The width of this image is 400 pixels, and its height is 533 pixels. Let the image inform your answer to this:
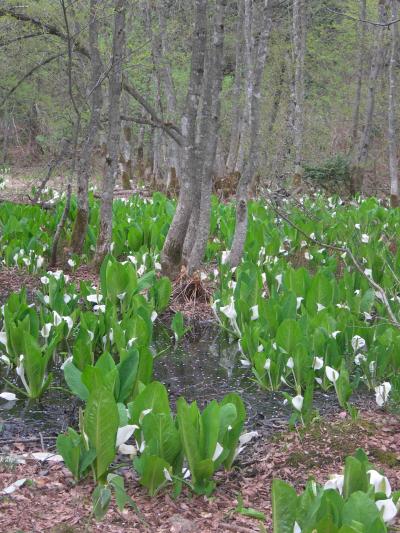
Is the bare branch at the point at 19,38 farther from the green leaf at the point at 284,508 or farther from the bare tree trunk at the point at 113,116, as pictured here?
the green leaf at the point at 284,508

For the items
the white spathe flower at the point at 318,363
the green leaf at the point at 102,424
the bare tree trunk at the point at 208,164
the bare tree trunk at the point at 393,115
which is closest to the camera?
the green leaf at the point at 102,424

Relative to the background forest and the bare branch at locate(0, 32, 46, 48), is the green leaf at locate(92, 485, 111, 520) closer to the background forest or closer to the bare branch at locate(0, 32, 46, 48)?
the bare branch at locate(0, 32, 46, 48)

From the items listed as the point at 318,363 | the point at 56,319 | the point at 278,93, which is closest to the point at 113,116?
the point at 56,319

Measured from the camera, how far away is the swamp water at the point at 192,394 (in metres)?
3.75

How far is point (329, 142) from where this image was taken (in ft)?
64.7

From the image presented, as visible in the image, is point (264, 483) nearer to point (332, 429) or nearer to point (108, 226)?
point (332, 429)

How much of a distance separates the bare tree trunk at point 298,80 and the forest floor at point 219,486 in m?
10.2

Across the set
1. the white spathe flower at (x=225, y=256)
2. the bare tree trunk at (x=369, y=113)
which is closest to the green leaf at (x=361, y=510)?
→ the white spathe flower at (x=225, y=256)

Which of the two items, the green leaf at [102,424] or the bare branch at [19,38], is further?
the bare branch at [19,38]

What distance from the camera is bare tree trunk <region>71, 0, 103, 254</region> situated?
7.23 m

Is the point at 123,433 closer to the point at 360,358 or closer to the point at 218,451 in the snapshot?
the point at 218,451

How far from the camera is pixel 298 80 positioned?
14.7 meters

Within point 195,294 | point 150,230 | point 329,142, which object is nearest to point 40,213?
point 150,230

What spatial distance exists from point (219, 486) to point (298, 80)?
499 inches
